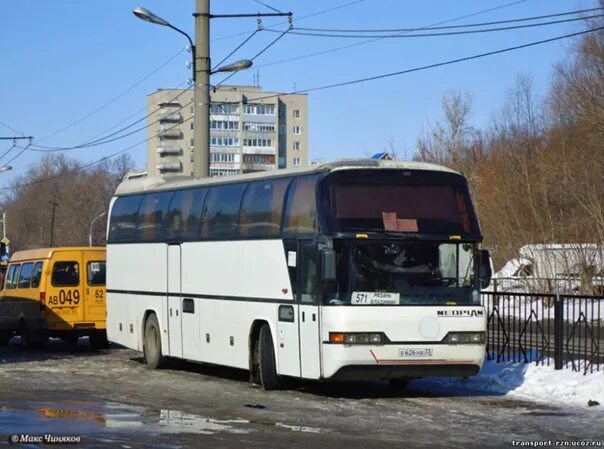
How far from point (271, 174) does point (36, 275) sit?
10695mm

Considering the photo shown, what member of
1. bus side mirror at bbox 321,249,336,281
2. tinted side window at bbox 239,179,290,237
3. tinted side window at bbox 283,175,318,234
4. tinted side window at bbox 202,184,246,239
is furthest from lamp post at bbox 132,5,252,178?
bus side mirror at bbox 321,249,336,281

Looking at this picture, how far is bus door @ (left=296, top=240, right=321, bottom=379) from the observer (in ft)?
50.0

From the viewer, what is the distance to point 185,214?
19.9 meters

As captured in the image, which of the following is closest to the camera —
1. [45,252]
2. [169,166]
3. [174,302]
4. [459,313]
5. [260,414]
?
[260,414]

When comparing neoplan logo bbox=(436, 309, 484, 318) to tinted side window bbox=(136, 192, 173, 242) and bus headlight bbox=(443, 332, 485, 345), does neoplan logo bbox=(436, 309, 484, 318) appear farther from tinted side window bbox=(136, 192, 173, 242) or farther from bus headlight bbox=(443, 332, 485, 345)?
tinted side window bbox=(136, 192, 173, 242)

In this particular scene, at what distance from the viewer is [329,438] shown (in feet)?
38.4

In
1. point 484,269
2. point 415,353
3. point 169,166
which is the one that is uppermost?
point 169,166

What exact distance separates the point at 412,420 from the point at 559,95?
31606mm

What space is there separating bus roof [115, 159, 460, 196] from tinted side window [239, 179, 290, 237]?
168 mm

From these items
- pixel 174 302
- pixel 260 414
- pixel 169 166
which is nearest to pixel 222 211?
pixel 174 302

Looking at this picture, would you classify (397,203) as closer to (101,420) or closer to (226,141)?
(101,420)

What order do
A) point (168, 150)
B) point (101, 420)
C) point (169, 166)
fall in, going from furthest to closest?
point (168, 150) → point (169, 166) → point (101, 420)

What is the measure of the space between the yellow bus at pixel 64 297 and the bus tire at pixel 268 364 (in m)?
9.63

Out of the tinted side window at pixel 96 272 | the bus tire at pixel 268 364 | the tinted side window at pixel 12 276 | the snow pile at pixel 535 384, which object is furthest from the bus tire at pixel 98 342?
the snow pile at pixel 535 384
